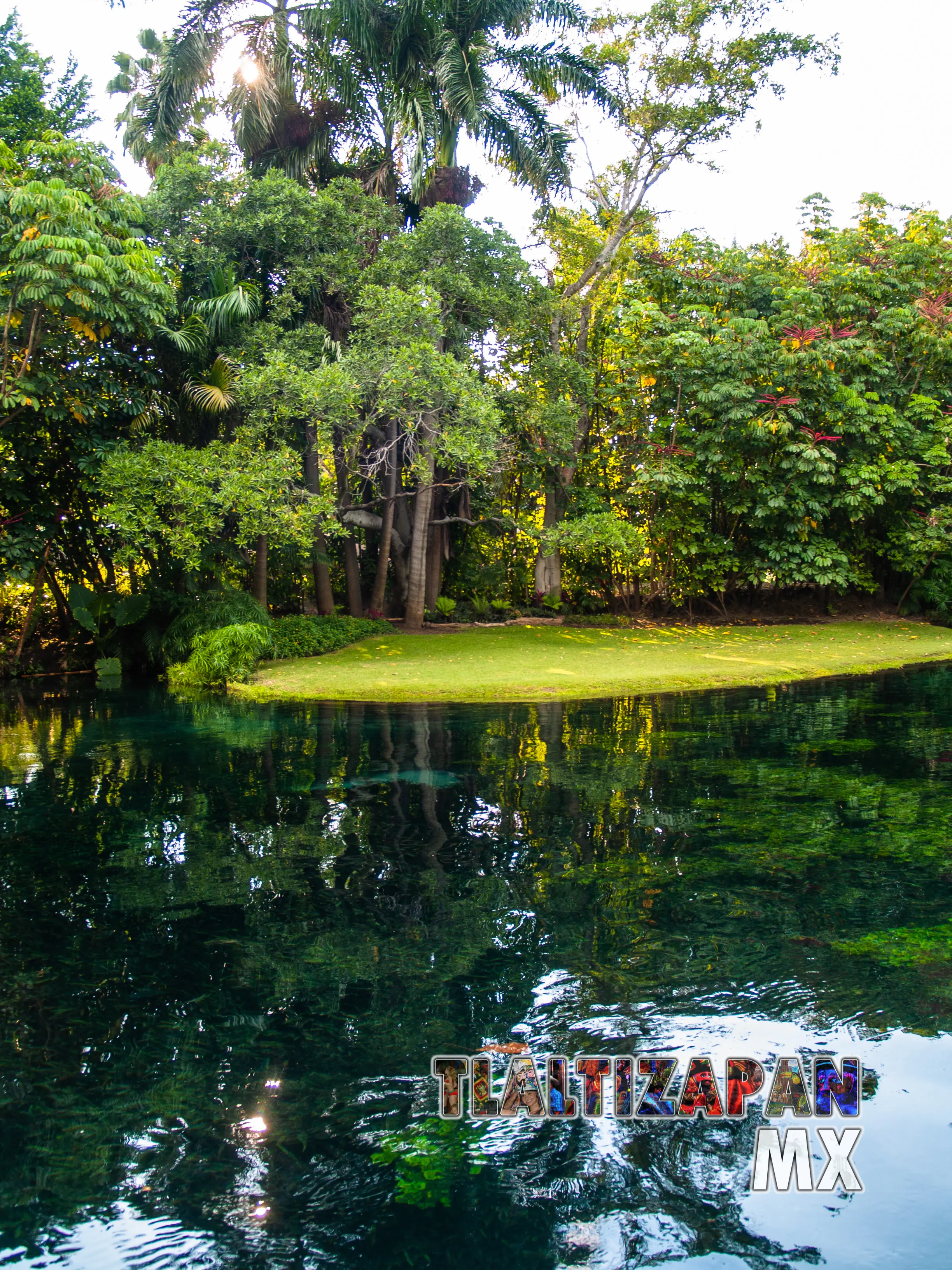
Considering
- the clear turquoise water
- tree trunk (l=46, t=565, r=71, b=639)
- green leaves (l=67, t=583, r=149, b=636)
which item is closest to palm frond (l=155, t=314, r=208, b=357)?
green leaves (l=67, t=583, r=149, b=636)

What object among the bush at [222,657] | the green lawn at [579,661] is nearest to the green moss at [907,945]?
the green lawn at [579,661]

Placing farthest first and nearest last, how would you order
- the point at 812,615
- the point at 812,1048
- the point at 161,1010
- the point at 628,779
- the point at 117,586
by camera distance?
1. the point at 812,615
2. the point at 117,586
3. the point at 628,779
4. the point at 161,1010
5. the point at 812,1048

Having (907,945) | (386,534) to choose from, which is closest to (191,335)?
(386,534)

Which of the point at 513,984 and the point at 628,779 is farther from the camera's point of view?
the point at 628,779

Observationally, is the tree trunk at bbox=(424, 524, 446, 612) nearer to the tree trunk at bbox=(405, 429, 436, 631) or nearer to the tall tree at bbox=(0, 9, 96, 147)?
the tree trunk at bbox=(405, 429, 436, 631)

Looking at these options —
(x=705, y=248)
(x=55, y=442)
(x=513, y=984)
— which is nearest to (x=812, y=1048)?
(x=513, y=984)

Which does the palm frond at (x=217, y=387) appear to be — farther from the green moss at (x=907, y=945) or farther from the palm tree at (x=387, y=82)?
the green moss at (x=907, y=945)

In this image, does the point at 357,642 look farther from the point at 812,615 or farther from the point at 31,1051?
the point at 31,1051

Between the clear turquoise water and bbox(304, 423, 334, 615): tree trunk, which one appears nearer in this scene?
the clear turquoise water

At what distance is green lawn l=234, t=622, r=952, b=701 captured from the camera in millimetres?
13312

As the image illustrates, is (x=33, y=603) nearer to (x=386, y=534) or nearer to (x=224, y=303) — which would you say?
(x=224, y=303)

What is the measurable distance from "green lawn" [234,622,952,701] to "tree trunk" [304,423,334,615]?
1.98 m

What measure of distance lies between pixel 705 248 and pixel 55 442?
1611cm

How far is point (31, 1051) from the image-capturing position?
11.2 ft
